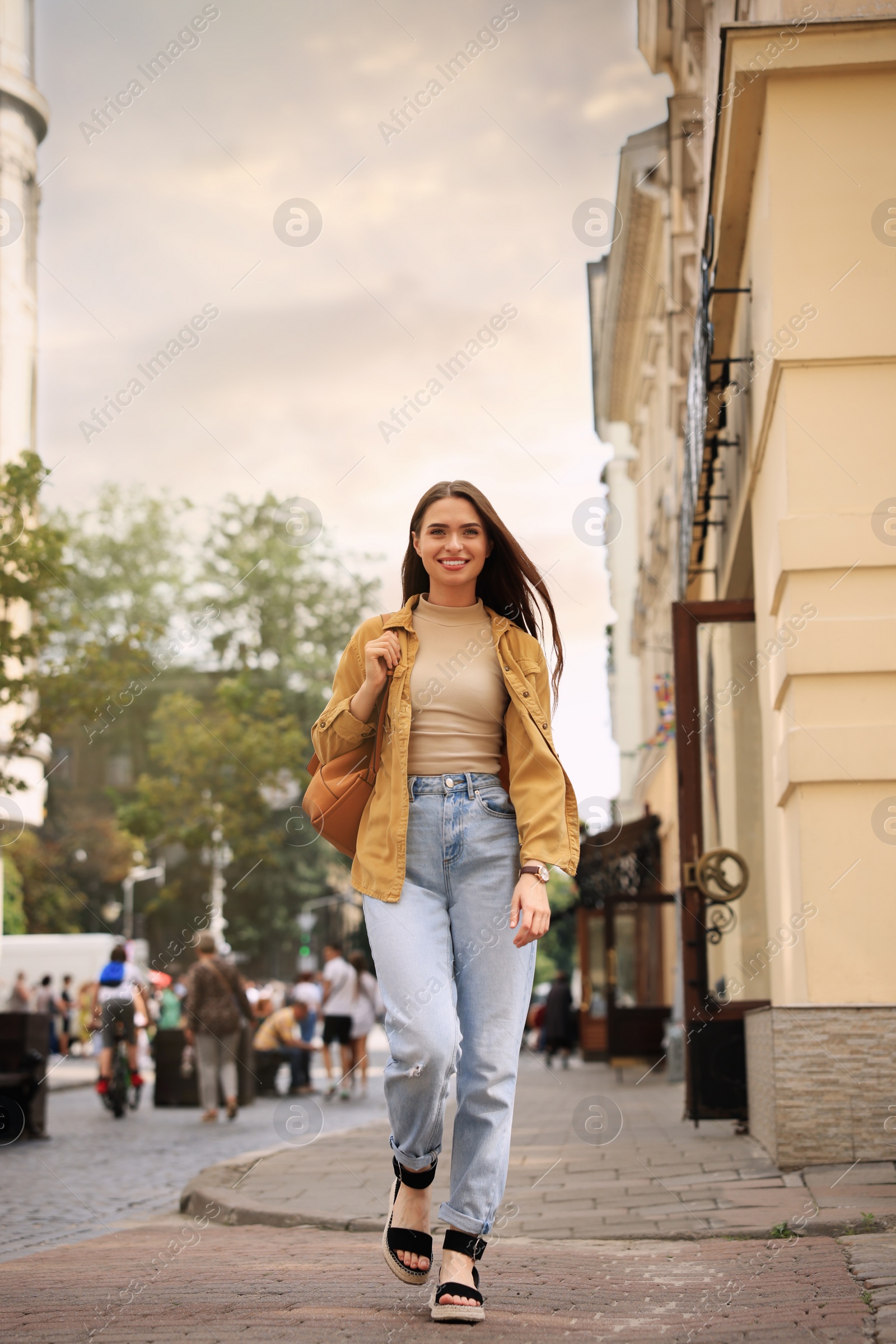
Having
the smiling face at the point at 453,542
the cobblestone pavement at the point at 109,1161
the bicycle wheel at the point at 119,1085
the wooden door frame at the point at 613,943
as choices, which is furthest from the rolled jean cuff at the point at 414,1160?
the wooden door frame at the point at 613,943

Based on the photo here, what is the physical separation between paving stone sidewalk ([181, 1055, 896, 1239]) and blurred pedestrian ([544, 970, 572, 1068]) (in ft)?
42.6

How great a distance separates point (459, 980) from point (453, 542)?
3.76ft

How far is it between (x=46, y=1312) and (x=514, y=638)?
2172 millimetres

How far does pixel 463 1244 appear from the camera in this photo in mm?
3602

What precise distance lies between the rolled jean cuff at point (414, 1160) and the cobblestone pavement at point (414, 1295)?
339 mm

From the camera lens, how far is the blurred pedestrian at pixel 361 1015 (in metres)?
16.2

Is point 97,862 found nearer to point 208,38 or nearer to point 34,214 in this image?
point 34,214

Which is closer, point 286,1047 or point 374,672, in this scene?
point 374,672

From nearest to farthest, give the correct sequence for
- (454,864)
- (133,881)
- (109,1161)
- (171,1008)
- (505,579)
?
(454,864) → (505,579) → (109,1161) → (171,1008) → (133,881)

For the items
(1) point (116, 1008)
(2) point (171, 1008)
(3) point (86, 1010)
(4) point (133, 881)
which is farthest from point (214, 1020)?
(4) point (133, 881)

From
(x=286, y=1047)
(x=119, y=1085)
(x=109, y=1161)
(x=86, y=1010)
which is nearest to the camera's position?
(x=109, y=1161)

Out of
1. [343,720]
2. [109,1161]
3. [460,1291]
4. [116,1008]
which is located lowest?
[109,1161]

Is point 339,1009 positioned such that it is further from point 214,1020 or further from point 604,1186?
point 604,1186

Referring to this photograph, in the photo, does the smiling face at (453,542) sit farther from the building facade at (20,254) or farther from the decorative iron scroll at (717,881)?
the building facade at (20,254)
